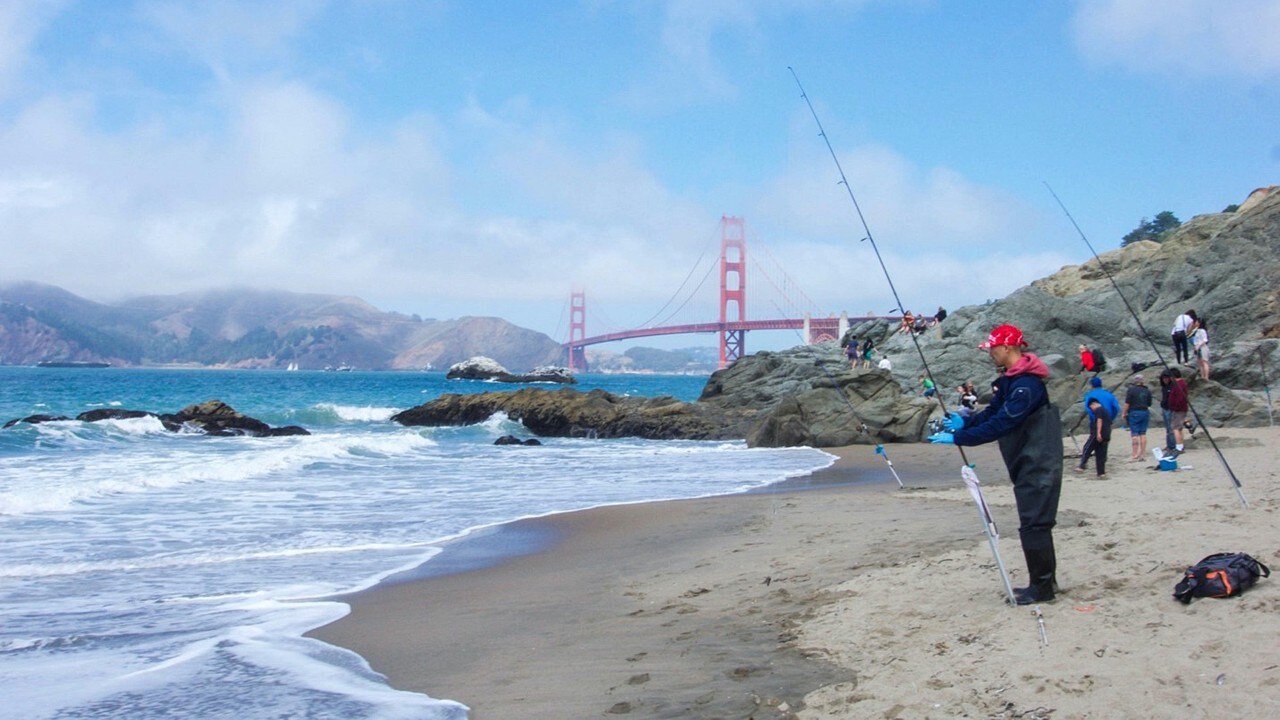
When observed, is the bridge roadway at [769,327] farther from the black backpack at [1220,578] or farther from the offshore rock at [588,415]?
the black backpack at [1220,578]

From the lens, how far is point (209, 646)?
16.5 ft

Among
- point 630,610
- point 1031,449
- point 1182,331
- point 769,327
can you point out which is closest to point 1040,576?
point 1031,449

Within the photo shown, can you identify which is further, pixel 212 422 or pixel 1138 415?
pixel 212 422

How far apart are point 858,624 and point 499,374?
8509 cm

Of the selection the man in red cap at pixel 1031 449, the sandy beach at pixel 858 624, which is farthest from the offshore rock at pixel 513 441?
the man in red cap at pixel 1031 449

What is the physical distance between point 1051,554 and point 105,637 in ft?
15.4

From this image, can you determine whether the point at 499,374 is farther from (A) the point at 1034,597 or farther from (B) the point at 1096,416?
(A) the point at 1034,597

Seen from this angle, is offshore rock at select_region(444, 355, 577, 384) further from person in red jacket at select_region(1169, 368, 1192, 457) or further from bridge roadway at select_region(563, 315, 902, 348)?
person in red jacket at select_region(1169, 368, 1192, 457)

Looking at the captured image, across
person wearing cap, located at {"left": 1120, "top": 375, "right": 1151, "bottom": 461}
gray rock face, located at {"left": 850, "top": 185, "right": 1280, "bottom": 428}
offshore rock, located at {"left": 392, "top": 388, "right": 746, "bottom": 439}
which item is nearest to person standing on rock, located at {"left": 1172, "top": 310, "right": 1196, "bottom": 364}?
gray rock face, located at {"left": 850, "top": 185, "right": 1280, "bottom": 428}

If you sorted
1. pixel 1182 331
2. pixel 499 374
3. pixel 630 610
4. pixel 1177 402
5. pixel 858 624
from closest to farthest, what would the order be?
pixel 858 624, pixel 630 610, pixel 1177 402, pixel 1182 331, pixel 499 374

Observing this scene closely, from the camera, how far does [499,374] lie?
88500mm

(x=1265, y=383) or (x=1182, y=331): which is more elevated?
(x=1182, y=331)

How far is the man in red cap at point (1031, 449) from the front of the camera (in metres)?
4.29

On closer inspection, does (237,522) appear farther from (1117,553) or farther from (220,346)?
(220,346)
